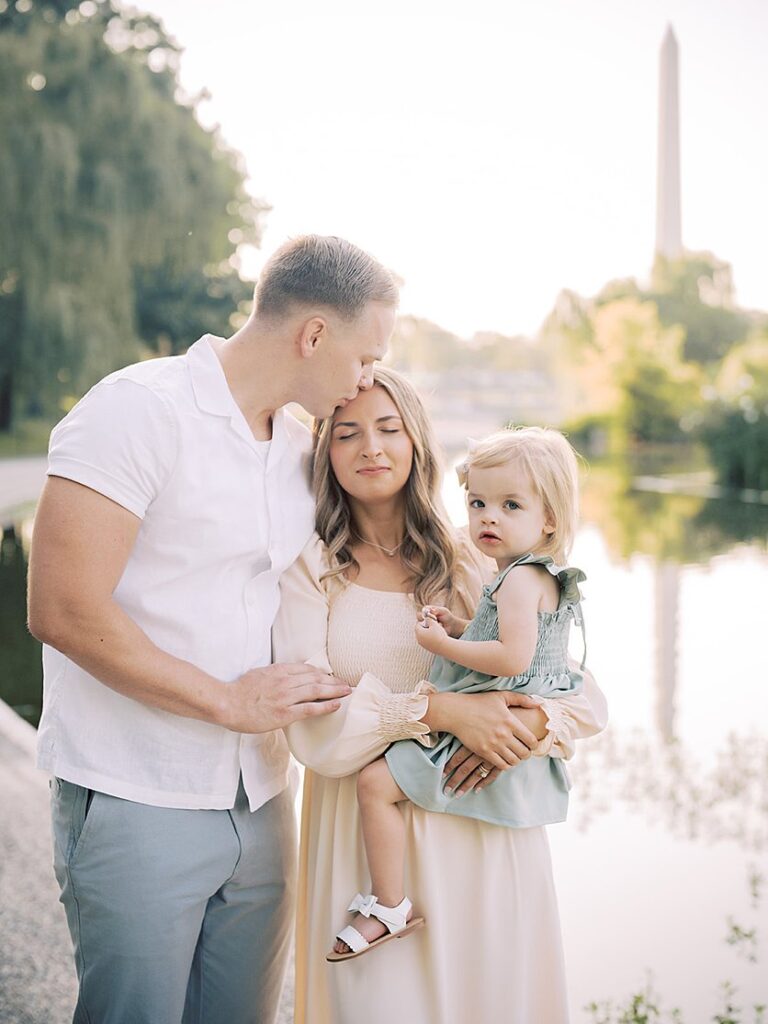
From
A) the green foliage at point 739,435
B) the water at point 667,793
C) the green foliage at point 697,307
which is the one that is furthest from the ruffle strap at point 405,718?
the green foliage at point 697,307

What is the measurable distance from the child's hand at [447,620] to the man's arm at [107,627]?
0.30 metres

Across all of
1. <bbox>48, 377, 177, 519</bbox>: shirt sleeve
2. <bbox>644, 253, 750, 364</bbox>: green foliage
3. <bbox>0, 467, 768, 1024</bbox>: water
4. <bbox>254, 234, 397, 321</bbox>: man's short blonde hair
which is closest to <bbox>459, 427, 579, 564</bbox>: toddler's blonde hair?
<bbox>254, 234, 397, 321</bbox>: man's short blonde hair

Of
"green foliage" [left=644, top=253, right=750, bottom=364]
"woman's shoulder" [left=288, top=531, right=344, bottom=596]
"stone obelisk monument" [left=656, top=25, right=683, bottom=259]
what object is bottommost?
"woman's shoulder" [left=288, top=531, right=344, bottom=596]

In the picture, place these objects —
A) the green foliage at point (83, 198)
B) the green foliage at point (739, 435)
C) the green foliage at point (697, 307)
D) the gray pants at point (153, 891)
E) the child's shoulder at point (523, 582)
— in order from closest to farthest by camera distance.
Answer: the gray pants at point (153, 891), the child's shoulder at point (523, 582), the green foliage at point (83, 198), the green foliage at point (739, 435), the green foliage at point (697, 307)

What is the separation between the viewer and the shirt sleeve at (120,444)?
63.0 inches

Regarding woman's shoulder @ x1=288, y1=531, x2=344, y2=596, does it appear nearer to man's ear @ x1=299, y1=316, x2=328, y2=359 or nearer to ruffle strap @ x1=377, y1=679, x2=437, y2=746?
ruffle strap @ x1=377, y1=679, x2=437, y2=746

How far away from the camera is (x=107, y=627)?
165 cm

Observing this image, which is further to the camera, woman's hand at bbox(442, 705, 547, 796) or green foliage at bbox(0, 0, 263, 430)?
green foliage at bbox(0, 0, 263, 430)

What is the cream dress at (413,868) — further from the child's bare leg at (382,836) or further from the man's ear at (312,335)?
the man's ear at (312,335)

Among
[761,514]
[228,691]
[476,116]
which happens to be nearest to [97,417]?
[228,691]

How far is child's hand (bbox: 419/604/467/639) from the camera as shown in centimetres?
196

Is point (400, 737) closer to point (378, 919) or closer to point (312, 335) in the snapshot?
point (378, 919)

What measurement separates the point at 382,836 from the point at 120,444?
2.68 feet

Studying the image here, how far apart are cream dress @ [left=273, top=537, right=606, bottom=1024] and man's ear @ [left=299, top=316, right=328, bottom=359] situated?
383 mm
